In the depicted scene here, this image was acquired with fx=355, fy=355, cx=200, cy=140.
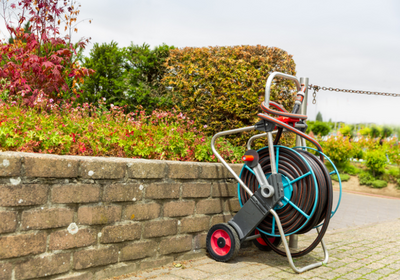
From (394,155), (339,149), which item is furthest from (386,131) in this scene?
(339,149)

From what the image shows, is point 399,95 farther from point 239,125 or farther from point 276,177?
point 276,177

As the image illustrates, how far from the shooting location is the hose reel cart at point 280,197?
11.3ft

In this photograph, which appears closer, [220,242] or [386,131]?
[220,242]

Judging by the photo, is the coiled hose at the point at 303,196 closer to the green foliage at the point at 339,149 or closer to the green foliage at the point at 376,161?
the green foliage at the point at 376,161

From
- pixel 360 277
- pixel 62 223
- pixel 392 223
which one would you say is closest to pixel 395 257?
pixel 360 277

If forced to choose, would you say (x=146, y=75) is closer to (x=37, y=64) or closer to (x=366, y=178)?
(x=37, y=64)

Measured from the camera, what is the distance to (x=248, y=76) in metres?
5.77

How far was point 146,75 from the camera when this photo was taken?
7504 mm

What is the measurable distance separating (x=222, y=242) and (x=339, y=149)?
1317 centimetres

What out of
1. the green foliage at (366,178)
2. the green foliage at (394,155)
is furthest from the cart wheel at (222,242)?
the green foliage at (394,155)

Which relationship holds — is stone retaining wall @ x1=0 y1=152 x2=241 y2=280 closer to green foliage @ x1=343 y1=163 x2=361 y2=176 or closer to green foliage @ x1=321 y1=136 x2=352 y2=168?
green foliage @ x1=321 y1=136 x2=352 y2=168

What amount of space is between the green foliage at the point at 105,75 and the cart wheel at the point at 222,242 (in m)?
4.28

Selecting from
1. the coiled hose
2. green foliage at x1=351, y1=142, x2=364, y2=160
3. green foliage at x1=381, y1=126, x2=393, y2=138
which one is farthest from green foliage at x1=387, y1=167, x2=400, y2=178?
green foliage at x1=381, y1=126, x2=393, y2=138

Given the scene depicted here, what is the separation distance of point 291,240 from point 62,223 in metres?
2.96
